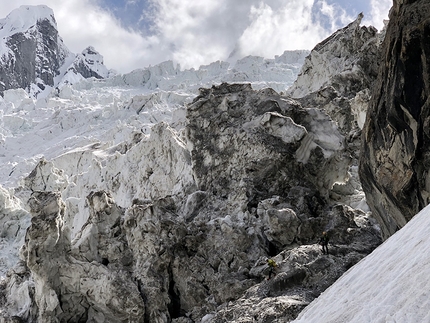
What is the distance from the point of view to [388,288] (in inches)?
234

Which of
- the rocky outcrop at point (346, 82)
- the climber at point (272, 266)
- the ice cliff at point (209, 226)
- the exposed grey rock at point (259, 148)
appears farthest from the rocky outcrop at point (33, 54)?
the climber at point (272, 266)

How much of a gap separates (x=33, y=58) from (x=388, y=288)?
171028 millimetres

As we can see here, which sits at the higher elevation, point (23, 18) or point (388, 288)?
point (23, 18)

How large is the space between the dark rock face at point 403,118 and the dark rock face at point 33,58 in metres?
149

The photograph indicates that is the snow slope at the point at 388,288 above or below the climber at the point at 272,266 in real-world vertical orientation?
above

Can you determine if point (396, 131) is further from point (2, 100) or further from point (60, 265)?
point (2, 100)

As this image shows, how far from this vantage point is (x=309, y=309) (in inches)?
325

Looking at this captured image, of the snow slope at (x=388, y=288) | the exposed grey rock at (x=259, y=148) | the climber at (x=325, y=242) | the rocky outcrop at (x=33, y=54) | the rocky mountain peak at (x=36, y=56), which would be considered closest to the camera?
the snow slope at (x=388, y=288)

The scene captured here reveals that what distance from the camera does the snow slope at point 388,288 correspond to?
5.16 m

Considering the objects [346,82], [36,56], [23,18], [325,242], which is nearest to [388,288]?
[325,242]

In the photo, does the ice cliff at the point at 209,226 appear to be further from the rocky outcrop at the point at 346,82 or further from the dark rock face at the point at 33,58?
the dark rock face at the point at 33,58

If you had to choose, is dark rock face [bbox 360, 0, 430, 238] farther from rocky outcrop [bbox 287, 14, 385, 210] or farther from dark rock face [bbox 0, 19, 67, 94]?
dark rock face [bbox 0, 19, 67, 94]

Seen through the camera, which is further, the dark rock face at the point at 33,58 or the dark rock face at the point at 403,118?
the dark rock face at the point at 33,58

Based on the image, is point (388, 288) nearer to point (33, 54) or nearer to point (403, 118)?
point (403, 118)
